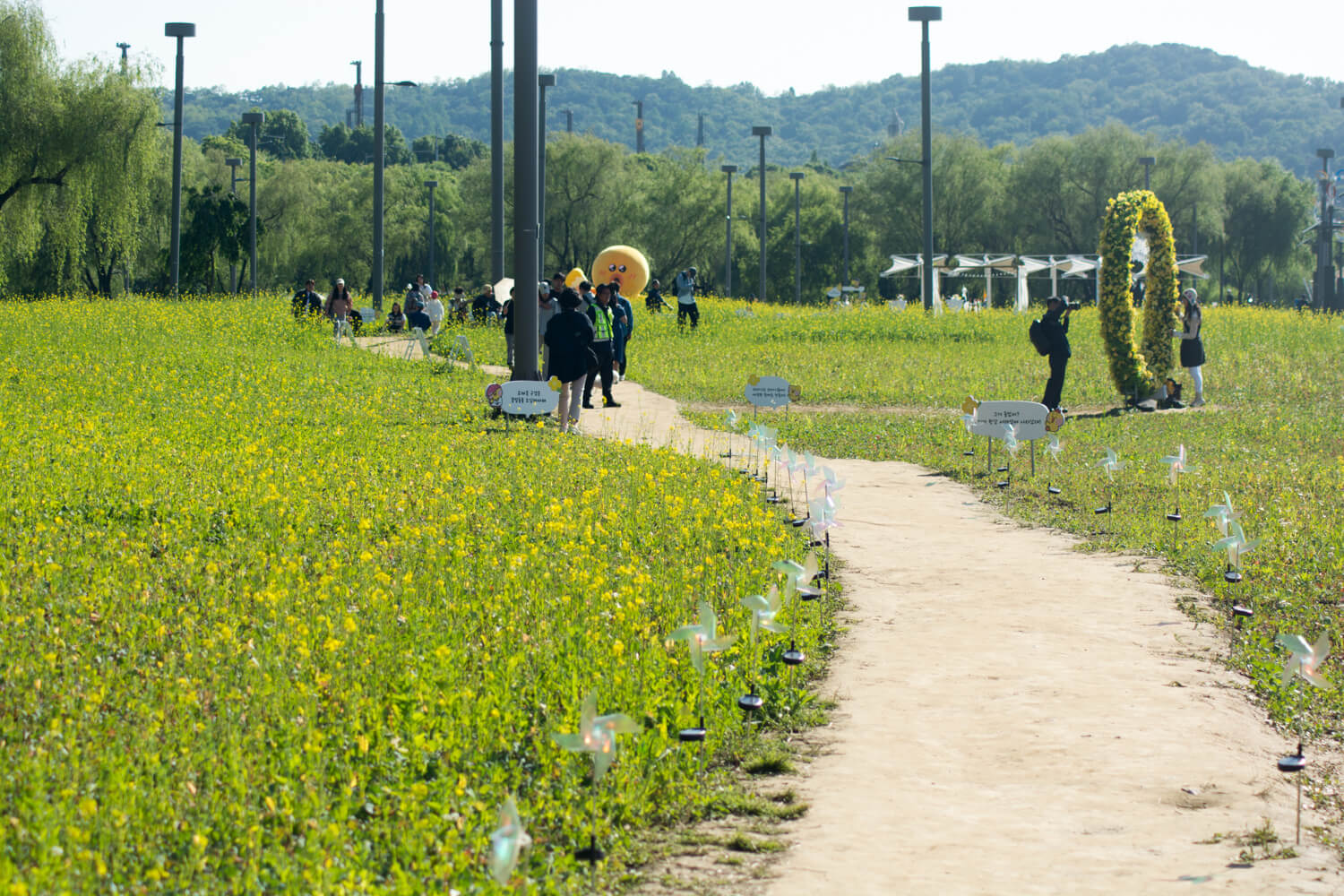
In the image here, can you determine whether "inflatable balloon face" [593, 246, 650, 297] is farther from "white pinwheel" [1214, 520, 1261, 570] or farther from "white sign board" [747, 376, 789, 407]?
"white pinwheel" [1214, 520, 1261, 570]

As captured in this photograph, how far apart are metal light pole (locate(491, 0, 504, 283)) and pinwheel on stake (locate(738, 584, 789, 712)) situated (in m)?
16.8

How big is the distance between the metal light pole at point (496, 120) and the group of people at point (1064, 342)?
30.0 ft

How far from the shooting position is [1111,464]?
13141mm

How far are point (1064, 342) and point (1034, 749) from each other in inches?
554

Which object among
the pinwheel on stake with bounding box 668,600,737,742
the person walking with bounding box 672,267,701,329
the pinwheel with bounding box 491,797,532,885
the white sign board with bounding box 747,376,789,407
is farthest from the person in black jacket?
the pinwheel with bounding box 491,797,532,885

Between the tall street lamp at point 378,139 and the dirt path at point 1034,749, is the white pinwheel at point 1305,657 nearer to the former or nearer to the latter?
the dirt path at point 1034,749

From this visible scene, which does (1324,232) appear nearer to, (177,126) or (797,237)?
(797,237)

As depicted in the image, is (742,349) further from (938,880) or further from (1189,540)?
(938,880)

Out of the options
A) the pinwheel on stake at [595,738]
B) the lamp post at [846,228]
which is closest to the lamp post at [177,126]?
the pinwheel on stake at [595,738]

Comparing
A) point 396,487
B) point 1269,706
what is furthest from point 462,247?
point 1269,706

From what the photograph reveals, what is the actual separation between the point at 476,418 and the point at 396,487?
5461 mm

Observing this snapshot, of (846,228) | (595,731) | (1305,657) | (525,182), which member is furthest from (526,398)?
(846,228)

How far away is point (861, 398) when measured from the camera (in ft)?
75.4

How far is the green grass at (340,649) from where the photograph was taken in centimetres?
489
